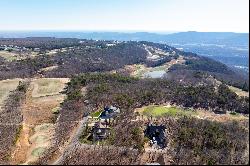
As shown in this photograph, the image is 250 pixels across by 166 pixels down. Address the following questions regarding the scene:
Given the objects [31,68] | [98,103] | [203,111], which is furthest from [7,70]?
[203,111]

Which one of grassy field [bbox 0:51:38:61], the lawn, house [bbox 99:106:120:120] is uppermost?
grassy field [bbox 0:51:38:61]

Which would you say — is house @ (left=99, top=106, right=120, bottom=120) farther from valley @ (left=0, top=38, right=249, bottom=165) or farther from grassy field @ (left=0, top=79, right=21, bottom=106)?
grassy field @ (left=0, top=79, right=21, bottom=106)

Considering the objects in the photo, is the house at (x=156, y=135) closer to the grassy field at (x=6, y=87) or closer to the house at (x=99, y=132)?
the house at (x=99, y=132)

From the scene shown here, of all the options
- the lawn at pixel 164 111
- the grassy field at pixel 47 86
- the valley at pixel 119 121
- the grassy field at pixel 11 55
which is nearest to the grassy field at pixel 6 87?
the valley at pixel 119 121

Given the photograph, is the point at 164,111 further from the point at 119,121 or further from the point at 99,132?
the point at 99,132

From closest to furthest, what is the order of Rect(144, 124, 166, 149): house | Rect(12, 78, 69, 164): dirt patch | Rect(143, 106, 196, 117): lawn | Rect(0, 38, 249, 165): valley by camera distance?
Rect(0, 38, 249, 165): valley, Rect(144, 124, 166, 149): house, Rect(12, 78, 69, 164): dirt patch, Rect(143, 106, 196, 117): lawn

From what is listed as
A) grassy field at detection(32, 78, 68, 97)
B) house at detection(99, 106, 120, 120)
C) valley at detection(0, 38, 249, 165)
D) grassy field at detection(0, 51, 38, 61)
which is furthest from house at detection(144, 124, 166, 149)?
grassy field at detection(0, 51, 38, 61)

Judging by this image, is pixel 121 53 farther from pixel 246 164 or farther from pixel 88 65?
pixel 246 164
